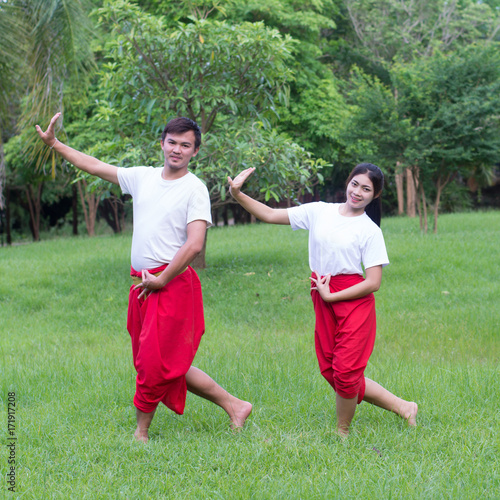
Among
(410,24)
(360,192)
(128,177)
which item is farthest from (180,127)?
(410,24)

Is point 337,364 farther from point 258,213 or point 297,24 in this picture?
point 297,24

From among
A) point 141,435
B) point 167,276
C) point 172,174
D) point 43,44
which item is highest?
point 43,44

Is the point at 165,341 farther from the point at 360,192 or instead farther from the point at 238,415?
the point at 360,192

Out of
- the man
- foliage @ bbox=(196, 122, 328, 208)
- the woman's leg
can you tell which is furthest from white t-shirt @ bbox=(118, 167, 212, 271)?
foliage @ bbox=(196, 122, 328, 208)

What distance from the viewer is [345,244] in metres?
3.77

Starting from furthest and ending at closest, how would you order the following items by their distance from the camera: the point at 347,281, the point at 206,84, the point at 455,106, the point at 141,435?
1. the point at 455,106
2. the point at 206,84
3. the point at 141,435
4. the point at 347,281

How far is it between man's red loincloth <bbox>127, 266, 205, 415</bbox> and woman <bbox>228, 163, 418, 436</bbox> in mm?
758

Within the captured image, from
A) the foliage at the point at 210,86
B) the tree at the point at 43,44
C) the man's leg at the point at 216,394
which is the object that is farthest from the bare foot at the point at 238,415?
the tree at the point at 43,44

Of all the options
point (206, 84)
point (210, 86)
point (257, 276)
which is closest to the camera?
point (210, 86)

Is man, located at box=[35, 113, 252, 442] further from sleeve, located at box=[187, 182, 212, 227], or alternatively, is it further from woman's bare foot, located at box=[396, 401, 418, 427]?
woman's bare foot, located at box=[396, 401, 418, 427]

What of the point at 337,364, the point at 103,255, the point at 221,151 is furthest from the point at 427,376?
the point at 103,255

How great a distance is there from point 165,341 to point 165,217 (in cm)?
77

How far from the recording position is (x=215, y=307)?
9.09 metres

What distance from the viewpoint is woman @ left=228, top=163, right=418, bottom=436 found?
147 inches
